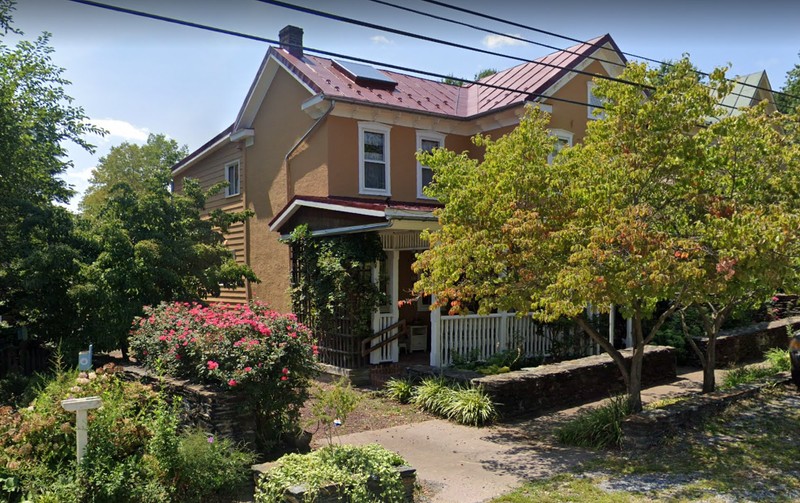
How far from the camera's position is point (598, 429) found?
8406 millimetres

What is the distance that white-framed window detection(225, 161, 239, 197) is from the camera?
62.9 feet

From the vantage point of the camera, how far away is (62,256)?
35.9 feet

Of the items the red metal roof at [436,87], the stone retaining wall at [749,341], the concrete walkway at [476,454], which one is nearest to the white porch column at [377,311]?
the concrete walkway at [476,454]

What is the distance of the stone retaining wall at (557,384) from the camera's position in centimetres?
984

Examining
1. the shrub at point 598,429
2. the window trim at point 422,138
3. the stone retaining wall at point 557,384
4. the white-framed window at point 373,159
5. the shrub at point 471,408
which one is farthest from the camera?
the window trim at point 422,138

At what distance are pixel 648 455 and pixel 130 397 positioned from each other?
20.1ft

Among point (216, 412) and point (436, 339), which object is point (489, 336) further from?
point (216, 412)

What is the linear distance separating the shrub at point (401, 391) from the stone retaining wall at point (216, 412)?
13.6 ft

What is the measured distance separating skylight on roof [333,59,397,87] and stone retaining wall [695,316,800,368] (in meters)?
10.3

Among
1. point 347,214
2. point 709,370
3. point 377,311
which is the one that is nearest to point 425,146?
point 347,214

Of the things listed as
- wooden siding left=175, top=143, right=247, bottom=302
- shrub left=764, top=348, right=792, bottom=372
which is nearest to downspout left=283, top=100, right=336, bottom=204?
wooden siding left=175, top=143, right=247, bottom=302

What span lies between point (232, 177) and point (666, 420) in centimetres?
1520

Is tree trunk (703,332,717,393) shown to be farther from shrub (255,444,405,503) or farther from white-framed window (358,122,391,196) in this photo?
white-framed window (358,122,391,196)

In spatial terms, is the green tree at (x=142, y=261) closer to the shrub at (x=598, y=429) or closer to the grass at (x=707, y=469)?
the shrub at (x=598, y=429)
